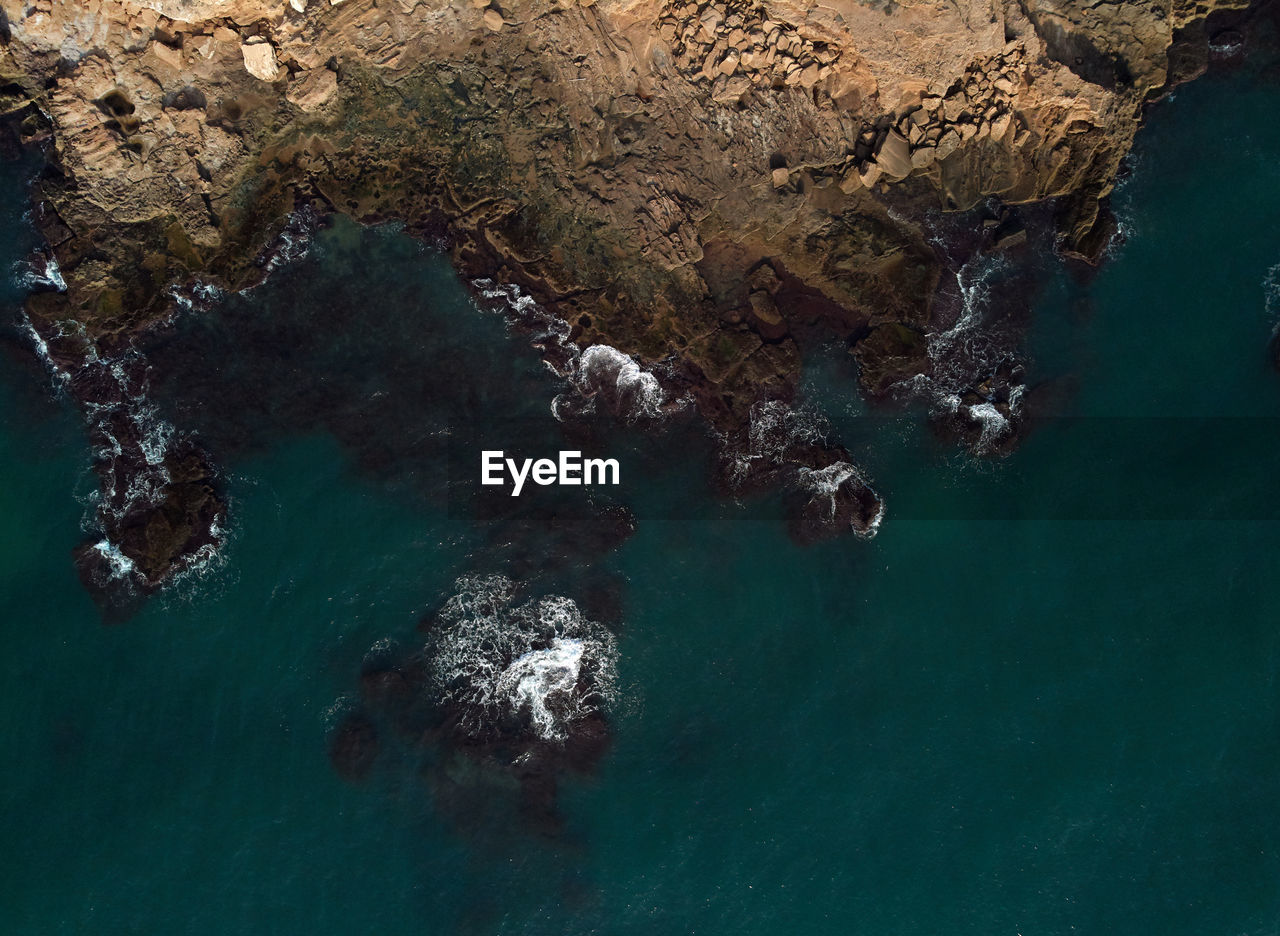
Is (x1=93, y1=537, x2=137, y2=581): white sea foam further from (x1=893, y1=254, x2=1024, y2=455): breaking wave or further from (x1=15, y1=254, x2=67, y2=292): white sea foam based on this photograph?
(x1=893, y1=254, x2=1024, y2=455): breaking wave

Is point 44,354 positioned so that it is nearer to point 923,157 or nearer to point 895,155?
point 895,155

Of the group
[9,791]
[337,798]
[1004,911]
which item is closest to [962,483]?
[1004,911]

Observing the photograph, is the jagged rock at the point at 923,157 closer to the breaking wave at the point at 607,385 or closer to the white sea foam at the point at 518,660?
the breaking wave at the point at 607,385

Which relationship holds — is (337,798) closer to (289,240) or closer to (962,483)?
(289,240)

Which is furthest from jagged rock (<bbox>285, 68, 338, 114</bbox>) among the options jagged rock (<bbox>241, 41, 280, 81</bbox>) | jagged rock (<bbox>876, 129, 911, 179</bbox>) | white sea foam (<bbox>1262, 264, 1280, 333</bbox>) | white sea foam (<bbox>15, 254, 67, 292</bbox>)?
white sea foam (<bbox>1262, 264, 1280, 333</bbox>)

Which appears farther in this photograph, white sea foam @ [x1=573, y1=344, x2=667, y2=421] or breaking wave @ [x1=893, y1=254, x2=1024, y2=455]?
white sea foam @ [x1=573, y1=344, x2=667, y2=421]

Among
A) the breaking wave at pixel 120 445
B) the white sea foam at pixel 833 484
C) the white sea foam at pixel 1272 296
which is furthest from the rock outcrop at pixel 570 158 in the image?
the white sea foam at pixel 1272 296

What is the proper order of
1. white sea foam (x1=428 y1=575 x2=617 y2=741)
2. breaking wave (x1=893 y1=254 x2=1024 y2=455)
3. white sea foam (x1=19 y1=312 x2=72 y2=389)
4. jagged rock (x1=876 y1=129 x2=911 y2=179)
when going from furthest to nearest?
white sea foam (x1=19 y1=312 x2=72 y2=389) → breaking wave (x1=893 y1=254 x2=1024 y2=455) → white sea foam (x1=428 y1=575 x2=617 y2=741) → jagged rock (x1=876 y1=129 x2=911 y2=179)
